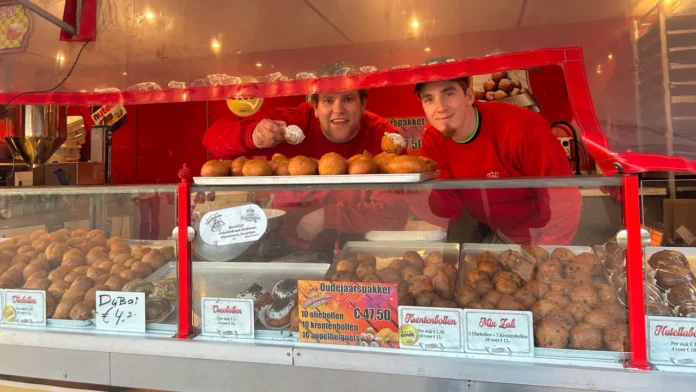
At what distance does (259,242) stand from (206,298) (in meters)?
0.33

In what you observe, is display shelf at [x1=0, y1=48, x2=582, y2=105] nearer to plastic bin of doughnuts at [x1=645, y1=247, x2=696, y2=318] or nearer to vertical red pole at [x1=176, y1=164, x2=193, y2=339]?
A: vertical red pole at [x1=176, y1=164, x2=193, y2=339]

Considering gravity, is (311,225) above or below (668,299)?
above

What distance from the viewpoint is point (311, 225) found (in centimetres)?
183

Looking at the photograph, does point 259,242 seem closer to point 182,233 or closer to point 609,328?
point 182,233

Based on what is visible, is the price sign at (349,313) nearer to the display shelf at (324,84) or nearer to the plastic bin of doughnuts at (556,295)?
the plastic bin of doughnuts at (556,295)

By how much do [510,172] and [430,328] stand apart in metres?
1.30

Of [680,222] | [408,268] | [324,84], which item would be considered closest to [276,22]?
[324,84]

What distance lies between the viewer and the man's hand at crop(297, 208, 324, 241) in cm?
175

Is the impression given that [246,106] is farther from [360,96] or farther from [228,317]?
[228,317]

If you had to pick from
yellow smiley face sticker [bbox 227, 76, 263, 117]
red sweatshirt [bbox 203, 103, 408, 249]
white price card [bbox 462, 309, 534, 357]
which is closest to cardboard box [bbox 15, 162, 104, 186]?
yellow smiley face sticker [bbox 227, 76, 263, 117]

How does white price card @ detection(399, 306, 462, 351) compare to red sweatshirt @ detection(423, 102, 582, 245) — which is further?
red sweatshirt @ detection(423, 102, 582, 245)

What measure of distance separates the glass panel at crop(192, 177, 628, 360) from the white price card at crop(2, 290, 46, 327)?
504mm

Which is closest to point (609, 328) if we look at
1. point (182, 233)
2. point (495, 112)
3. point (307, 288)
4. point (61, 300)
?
point (307, 288)

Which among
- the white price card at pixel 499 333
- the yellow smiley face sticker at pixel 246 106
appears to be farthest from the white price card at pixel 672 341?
the yellow smiley face sticker at pixel 246 106
